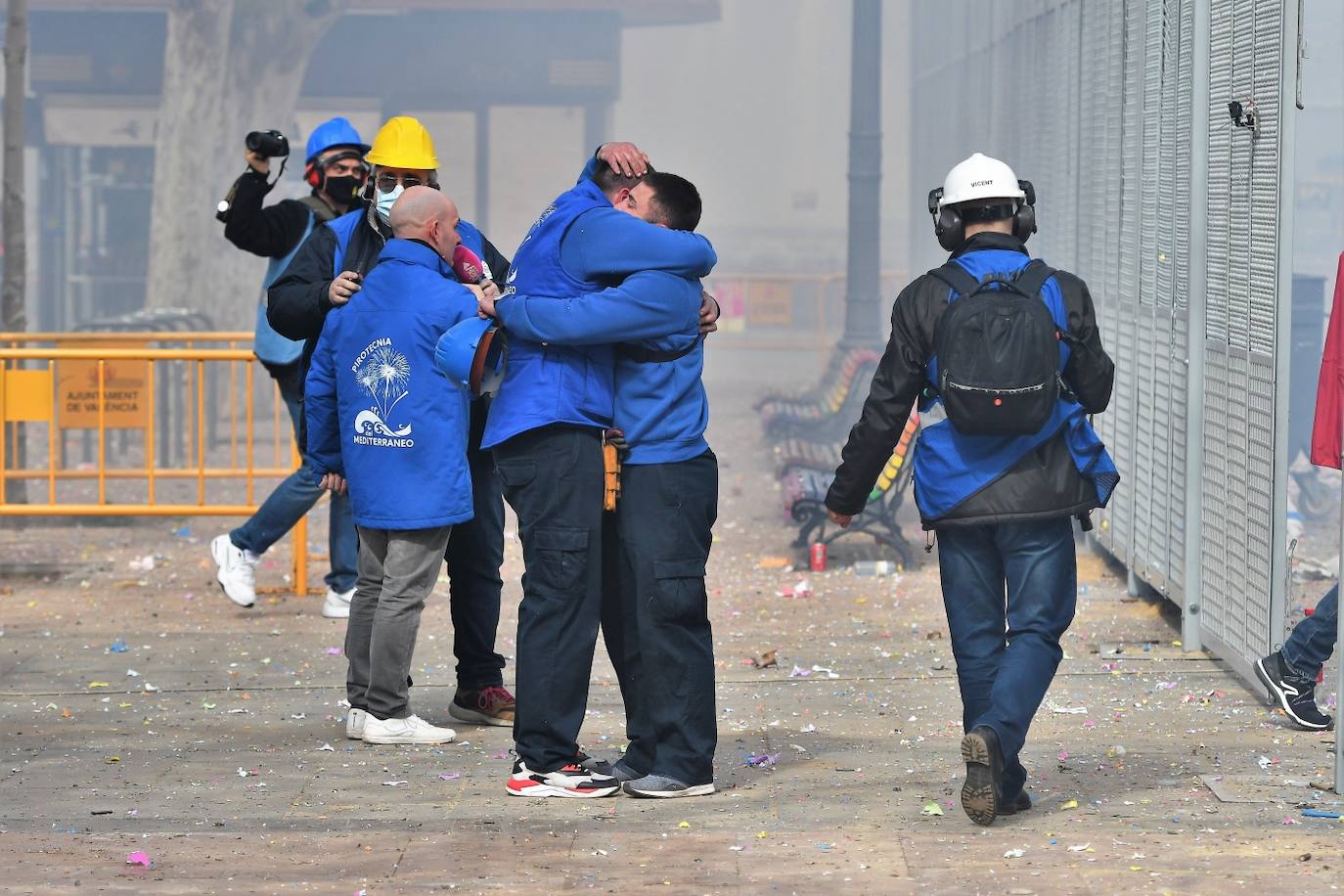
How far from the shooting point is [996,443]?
554cm

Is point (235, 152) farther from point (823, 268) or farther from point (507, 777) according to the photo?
point (823, 268)

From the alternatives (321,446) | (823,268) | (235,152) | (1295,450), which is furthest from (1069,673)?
(823,268)

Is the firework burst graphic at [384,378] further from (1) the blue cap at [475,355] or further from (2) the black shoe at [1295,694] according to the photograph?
(2) the black shoe at [1295,694]

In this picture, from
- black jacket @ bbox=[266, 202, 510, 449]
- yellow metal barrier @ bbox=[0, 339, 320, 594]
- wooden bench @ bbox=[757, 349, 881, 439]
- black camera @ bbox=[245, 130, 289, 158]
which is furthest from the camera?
wooden bench @ bbox=[757, 349, 881, 439]

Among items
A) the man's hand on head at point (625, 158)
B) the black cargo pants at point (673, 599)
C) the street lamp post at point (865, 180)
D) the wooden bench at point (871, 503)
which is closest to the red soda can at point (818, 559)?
the wooden bench at point (871, 503)

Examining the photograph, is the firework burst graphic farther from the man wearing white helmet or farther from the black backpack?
the black backpack

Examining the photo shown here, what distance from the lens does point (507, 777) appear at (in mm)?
6203

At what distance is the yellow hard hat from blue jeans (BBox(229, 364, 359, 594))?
7.19 feet

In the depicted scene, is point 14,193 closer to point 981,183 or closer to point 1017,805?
point 981,183

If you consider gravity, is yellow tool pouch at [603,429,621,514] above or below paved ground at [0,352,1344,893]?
above

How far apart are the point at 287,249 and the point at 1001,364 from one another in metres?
3.95

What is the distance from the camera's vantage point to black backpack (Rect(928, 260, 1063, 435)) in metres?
5.36

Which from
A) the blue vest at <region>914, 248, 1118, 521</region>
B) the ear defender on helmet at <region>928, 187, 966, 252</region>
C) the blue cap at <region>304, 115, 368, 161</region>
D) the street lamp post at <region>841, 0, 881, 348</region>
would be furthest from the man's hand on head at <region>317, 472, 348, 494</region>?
the street lamp post at <region>841, 0, 881, 348</region>

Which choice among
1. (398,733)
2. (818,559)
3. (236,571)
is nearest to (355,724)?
(398,733)
